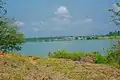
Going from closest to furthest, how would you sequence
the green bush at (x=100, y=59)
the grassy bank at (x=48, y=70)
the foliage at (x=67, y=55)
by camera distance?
the grassy bank at (x=48, y=70)
the green bush at (x=100, y=59)
the foliage at (x=67, y=55)

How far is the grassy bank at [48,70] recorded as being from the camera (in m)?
10.3

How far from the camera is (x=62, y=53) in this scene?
18.7 metres

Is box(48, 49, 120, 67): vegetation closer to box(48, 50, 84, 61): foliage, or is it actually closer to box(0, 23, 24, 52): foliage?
box(48, 50, 84, 61): foliage

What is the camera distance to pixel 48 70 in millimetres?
11078

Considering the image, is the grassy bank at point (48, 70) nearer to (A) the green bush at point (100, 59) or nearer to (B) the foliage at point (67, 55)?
(A) the green bush at point (100, 59)

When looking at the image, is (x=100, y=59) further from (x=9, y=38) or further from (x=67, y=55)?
(x=9, y=38)

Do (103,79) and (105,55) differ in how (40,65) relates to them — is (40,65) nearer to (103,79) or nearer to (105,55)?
(103,79)

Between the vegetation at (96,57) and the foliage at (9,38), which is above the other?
the foliage at (9,38)

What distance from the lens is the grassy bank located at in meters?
10.3

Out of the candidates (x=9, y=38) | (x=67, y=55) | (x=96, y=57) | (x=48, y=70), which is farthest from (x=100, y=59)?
(x=48, y=70)

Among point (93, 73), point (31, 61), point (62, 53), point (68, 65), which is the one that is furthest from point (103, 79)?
point (62, 53)

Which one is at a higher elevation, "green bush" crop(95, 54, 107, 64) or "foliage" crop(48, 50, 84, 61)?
"foliage" crop(48, 50, 84, 61)

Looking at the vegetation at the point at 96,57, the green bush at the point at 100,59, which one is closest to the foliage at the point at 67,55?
the vegetation at the point at 96,57

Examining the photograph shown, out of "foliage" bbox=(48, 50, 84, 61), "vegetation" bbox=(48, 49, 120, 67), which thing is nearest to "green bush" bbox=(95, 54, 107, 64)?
"vegetation" bbox=(48, 49, 120, 67)
